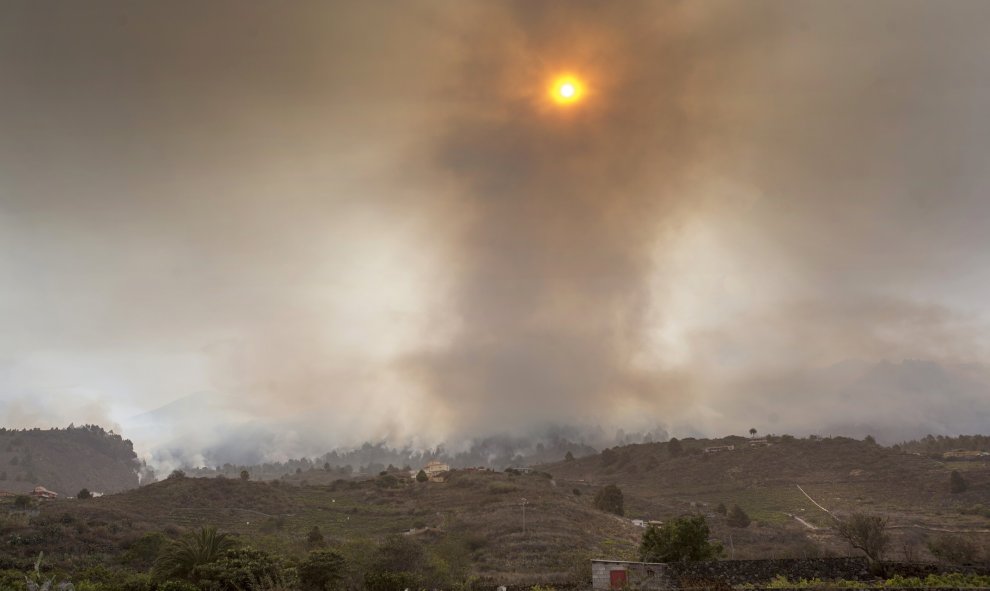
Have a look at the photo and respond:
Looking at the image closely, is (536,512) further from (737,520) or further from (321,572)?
(321,572)

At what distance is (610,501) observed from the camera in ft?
313

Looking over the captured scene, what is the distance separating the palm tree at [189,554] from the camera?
26422 mm

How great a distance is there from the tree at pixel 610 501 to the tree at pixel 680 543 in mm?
52872

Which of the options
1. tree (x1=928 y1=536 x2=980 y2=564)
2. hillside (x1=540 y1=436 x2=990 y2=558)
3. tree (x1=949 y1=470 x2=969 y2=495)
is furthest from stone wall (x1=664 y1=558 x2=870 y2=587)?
tree (x1=949 y1=470 x2=969 y2=495)

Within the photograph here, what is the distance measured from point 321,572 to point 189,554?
7.49 m

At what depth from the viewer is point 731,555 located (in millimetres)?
56969

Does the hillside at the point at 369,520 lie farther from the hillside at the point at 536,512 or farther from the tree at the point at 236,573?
the tree at the point at 236,573

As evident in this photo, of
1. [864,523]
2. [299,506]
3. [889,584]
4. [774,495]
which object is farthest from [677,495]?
[889,584]

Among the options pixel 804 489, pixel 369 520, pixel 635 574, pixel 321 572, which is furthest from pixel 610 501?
pixel 321 572

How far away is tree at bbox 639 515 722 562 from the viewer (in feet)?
131

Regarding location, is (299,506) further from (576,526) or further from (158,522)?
(576,526)

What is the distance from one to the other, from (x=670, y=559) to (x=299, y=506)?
251ft

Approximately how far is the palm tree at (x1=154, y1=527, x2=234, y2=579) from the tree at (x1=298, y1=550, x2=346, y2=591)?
4.86 m

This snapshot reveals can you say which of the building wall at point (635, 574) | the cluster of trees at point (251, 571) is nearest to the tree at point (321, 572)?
the cluster of trees at point (251, 571)
